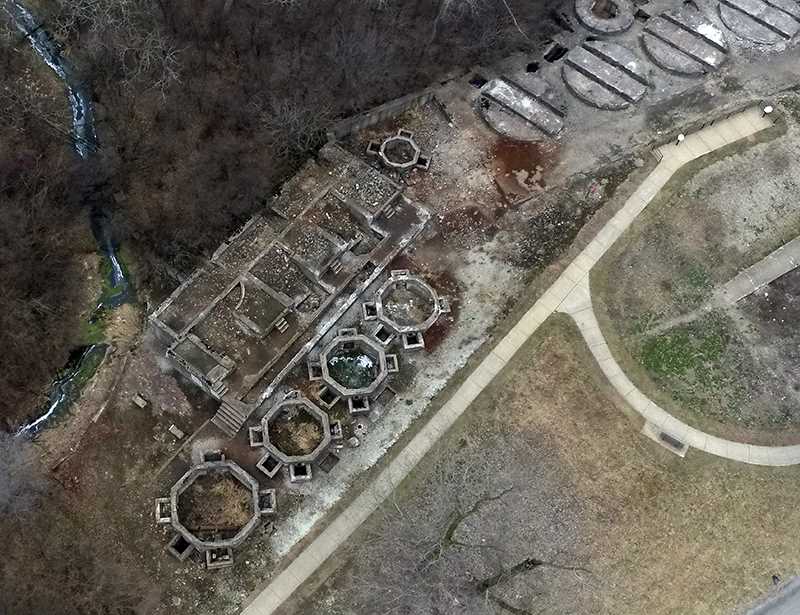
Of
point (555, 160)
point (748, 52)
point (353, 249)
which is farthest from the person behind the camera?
point (748, 52)

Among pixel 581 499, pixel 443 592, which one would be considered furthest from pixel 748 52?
pixel 443 592

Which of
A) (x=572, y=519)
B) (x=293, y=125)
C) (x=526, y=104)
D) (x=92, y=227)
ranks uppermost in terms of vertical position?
(x=526, y=104)

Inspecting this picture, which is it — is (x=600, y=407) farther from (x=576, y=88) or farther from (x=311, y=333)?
(x=576, y=88)

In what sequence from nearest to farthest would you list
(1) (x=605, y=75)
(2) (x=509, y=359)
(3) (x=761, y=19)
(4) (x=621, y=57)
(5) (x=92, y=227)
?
(2) (x=509, y=359) → (5) (x=92, y=227) → (1) (x=605, y=75) → (4) (x=621, y=57) → (3) (x=761, y=19)

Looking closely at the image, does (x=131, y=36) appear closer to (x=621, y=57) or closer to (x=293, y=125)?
(x=293, y=125)

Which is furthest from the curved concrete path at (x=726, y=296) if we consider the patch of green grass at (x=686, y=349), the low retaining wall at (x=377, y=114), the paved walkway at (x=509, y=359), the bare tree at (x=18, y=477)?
the bare tree at (x=18, y=477)

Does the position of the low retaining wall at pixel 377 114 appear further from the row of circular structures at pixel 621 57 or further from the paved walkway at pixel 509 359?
the paved walkway at pixel 509 359

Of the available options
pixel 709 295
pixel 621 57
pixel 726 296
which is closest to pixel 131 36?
pixel 621 57
